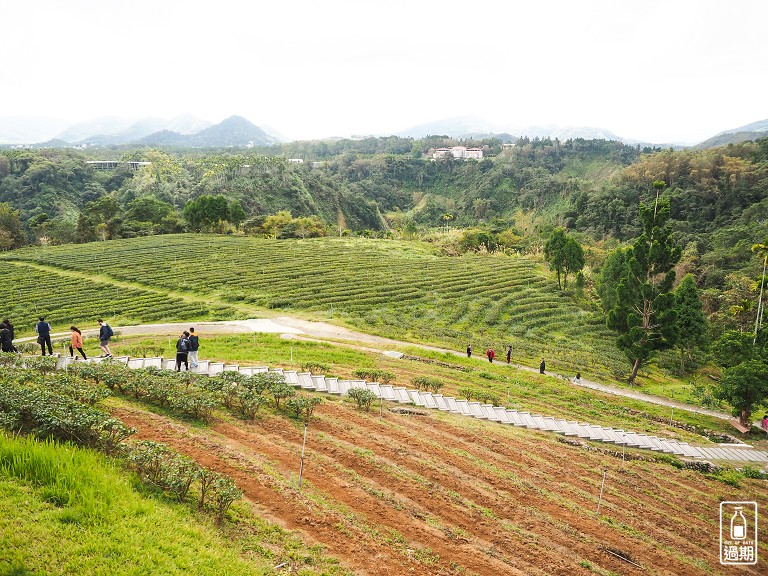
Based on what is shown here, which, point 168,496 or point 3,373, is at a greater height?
point 3,373

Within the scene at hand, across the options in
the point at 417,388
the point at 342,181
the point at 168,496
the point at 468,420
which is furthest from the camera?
the point at 342,181

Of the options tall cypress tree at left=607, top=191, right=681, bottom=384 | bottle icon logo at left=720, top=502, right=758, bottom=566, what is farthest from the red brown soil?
tall cypress tree at left=607, top=191, right=681, bottom=384

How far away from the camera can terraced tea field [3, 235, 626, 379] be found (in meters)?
33.8

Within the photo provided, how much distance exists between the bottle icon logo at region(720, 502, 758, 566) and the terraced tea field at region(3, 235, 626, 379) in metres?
16.8

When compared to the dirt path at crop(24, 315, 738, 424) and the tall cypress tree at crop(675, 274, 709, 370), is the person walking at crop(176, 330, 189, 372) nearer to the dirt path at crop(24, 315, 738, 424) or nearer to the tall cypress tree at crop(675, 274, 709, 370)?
the dirt path at crop(24, 315, 738, 424)

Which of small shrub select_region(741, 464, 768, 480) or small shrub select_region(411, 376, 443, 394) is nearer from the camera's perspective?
small shrub select_region(741, 464, 768, 480)

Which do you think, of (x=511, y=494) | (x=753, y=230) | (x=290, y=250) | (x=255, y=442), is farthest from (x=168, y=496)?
(x=753, y=230)

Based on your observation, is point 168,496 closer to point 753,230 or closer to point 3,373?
point 3,373

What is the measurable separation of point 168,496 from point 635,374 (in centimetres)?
2925

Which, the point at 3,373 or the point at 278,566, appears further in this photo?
the point at 3,373

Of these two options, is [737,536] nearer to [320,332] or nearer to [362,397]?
[362,397]

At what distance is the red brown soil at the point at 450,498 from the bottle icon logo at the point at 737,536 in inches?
8.4

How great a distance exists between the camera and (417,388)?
1861 centimetres

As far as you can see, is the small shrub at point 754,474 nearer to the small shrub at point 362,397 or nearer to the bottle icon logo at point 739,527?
the bottle icon logo at point 739,527
